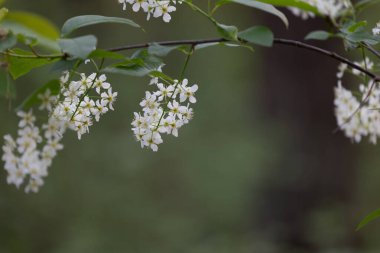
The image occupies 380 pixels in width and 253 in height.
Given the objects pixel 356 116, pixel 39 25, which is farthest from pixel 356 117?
pixel 39 25

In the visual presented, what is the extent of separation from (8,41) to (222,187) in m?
4.89

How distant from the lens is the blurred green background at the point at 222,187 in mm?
4469

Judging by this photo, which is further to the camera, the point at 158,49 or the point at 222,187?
the point at 222,187

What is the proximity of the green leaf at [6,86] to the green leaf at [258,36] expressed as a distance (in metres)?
0.49

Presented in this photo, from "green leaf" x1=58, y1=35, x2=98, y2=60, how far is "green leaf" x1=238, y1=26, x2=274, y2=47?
0.30m

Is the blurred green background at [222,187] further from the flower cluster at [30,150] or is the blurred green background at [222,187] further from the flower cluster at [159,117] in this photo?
the flower cluster at [159,117]

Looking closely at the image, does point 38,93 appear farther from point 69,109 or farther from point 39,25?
point 39,25

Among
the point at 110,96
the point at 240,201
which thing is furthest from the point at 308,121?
the point at 110,96

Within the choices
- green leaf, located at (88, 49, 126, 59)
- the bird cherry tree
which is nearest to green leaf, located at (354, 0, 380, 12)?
the bird cherry tree

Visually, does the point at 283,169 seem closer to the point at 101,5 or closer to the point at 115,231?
the point at 115,231

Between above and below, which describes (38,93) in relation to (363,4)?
below

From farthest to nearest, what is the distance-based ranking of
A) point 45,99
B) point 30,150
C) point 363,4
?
point 363,4
point 30,150
point 45,99

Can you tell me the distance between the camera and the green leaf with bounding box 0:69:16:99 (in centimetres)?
131

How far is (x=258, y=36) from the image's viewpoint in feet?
4.16
